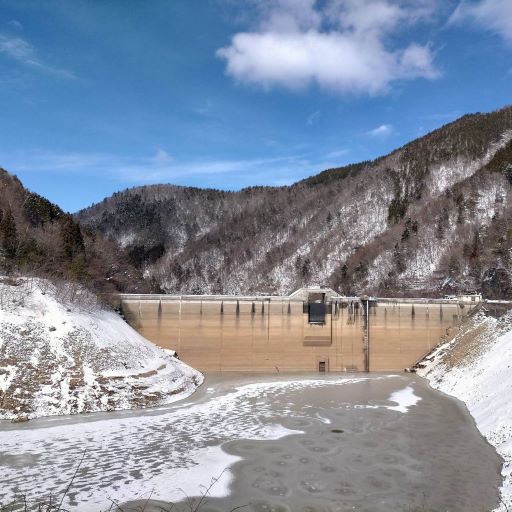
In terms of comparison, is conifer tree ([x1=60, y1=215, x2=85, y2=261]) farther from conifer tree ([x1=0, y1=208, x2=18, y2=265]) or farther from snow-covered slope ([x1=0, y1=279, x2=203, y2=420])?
snow-covered slope ([x1=0, y1=279, x2=203, y2=420])

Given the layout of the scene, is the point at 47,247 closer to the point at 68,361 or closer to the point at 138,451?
the point at 68,361

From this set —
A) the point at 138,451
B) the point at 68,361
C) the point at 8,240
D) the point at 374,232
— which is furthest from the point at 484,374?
the point at 374,232

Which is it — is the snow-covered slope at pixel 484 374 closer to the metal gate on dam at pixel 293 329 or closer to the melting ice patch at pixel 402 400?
the melting ice patch at pixel 402 400

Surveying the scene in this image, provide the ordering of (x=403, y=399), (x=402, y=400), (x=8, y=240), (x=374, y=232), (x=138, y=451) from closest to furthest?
(x=138, y=451) < (x=402, y=400) < (x=403, y=399) < (x=8, y=240) < (x=374, y=232)

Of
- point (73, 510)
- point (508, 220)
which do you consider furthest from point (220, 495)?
point (508, 220)

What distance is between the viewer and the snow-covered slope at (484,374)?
19.8 meters

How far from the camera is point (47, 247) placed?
43094mm

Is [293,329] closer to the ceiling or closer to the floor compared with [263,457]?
closer to the ceiling

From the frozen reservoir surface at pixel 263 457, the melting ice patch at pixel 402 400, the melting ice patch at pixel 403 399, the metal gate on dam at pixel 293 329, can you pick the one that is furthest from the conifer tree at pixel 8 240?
the melting ice patch at pixel 403 399

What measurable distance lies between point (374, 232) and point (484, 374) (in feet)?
323

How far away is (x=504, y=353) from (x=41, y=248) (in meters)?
36.8

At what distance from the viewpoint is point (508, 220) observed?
304ft

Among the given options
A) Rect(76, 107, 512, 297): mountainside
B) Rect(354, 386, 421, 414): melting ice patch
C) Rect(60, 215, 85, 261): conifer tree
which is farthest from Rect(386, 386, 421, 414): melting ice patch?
Rect(76, 107, 512, 297): mountainside

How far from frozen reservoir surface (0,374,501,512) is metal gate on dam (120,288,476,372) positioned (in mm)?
15463
